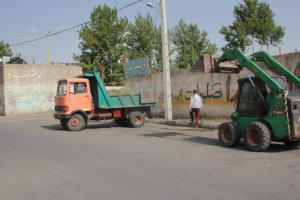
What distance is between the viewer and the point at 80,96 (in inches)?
725

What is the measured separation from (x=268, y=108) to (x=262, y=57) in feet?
6.42

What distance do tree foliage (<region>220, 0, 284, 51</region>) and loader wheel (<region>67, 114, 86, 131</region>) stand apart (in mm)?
23935

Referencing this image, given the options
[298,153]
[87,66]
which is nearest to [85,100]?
[298,153]

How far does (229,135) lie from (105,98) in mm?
8405

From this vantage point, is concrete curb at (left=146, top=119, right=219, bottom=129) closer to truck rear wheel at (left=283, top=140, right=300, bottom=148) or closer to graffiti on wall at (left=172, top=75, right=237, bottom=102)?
graffiti on wall at (left=172, top=75, right=237, bottom=102)

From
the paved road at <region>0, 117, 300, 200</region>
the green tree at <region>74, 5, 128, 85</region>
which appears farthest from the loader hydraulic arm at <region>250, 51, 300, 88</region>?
the green tree at <region>74, 5, 128, 85</region>

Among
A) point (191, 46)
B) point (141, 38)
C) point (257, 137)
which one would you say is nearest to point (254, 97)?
point (257, 137)

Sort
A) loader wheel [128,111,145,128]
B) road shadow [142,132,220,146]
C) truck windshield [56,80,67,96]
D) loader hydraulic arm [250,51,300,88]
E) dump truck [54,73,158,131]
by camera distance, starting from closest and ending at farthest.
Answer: loader hydraulic arm [250,51,300,88] < road shadow [142,132,220,146] < dump truck [54,73,158,131] < truck windshield [56,80,67,96] < loader wheel [128,111,145,128]

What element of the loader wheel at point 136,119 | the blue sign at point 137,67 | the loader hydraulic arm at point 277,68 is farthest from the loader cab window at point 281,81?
the blue sign at point 137,67

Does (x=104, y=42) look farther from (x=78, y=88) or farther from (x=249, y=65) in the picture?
(x=249, y=65)

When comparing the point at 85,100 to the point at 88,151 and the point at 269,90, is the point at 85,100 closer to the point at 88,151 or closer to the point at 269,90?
the point at 88,151

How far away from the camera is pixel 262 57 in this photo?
39.2ft

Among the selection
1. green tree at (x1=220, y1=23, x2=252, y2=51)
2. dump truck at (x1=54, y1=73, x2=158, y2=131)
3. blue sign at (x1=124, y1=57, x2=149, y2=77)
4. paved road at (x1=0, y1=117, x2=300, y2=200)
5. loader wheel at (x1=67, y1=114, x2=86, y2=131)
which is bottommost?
paved road at (x1=0, y1=117, x2=300, y2=200)

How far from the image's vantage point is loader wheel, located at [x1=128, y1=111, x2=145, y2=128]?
19469 mm
